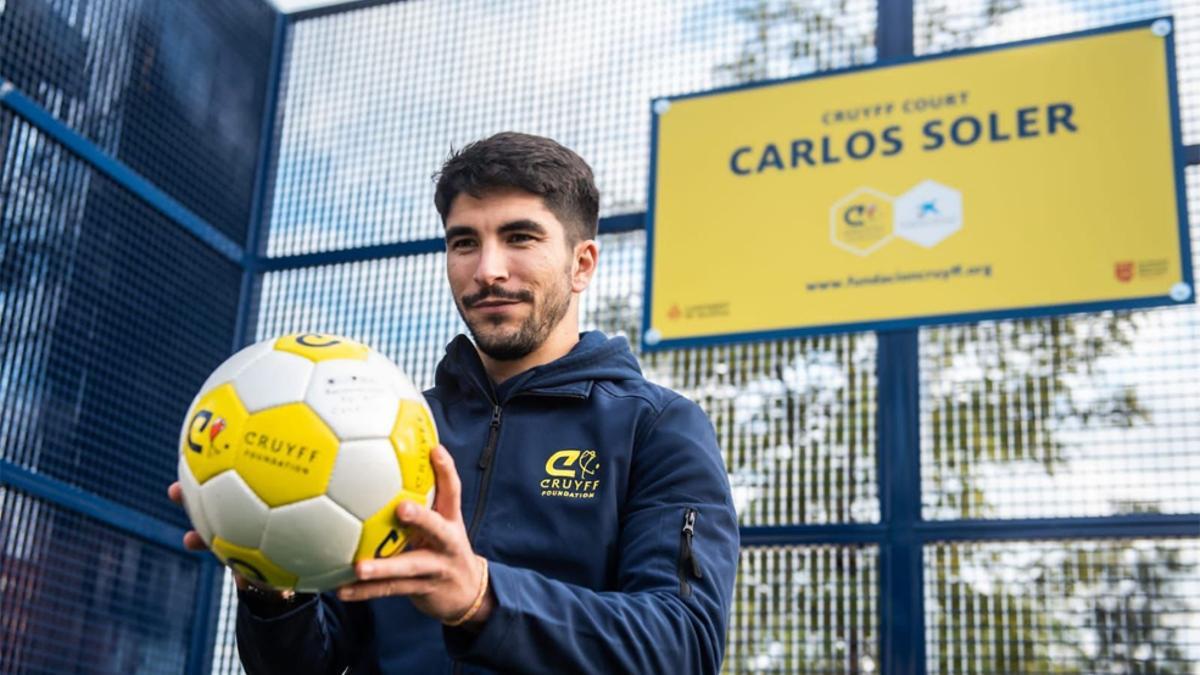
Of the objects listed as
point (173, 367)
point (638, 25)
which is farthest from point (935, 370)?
point (173, 367)

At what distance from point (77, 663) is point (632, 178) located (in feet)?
9.51

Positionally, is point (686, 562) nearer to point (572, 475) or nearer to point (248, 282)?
point (572, 475)

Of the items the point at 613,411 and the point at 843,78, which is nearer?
the point at 613,411

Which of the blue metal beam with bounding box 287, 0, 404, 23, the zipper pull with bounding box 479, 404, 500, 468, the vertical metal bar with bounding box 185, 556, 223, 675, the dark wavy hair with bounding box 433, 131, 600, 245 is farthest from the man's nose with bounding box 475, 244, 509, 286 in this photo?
the blue metal beam with bounding box 287, 0, 404, 23

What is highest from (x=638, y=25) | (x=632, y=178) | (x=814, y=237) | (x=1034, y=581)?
(x=638, y=25)

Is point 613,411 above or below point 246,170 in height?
below

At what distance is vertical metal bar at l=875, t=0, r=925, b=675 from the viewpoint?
Result: 4770mm

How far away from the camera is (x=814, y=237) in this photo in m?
5.28

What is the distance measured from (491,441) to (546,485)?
0.15 m

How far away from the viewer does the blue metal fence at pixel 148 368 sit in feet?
15.9

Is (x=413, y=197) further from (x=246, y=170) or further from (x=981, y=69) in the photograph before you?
(x=981, y=69)

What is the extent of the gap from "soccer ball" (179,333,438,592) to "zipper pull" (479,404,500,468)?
0.50 m

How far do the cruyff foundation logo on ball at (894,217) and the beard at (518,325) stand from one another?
2.82 m

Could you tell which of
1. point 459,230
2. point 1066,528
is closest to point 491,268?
point 459,230
